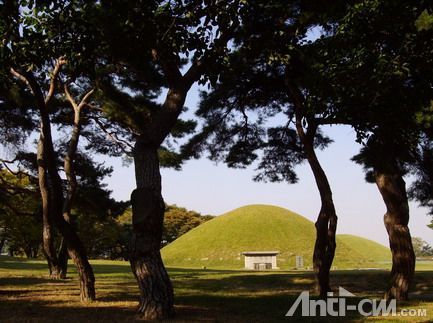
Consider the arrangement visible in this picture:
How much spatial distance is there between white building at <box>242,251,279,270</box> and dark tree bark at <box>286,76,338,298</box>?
29354mm

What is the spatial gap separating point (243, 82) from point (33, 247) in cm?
4532

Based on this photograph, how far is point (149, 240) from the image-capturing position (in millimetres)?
8188

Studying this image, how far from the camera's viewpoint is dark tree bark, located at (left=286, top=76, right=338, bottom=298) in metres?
12.1

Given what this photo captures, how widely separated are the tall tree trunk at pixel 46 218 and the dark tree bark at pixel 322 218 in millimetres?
7300

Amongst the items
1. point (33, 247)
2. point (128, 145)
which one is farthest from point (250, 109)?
point (33, 247)

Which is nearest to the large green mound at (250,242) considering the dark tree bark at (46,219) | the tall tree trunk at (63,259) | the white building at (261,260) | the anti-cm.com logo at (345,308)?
the white building at (261,260)

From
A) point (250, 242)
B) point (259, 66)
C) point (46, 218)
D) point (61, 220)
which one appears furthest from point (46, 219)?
point (250, 242)

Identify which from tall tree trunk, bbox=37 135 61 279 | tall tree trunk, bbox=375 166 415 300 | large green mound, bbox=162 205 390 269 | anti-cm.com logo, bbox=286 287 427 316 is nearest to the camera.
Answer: anti-cm.com logo, bbox=286 287 427 316

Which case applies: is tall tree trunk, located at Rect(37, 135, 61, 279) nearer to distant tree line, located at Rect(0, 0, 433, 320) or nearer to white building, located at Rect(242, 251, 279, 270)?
distant tree line, located at Rect(0, 0, 433, 320)

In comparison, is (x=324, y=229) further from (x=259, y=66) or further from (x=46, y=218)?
(x=46, y=218)

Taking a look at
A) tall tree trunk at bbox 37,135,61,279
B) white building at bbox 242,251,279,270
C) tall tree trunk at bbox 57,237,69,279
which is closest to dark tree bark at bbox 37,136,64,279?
tall tree trunk at bbox 37,135,61,279

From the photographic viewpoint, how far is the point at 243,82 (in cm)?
1405

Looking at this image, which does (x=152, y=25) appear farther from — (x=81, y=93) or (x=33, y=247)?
(x=33, y=247)

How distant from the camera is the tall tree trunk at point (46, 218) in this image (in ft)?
45.4
